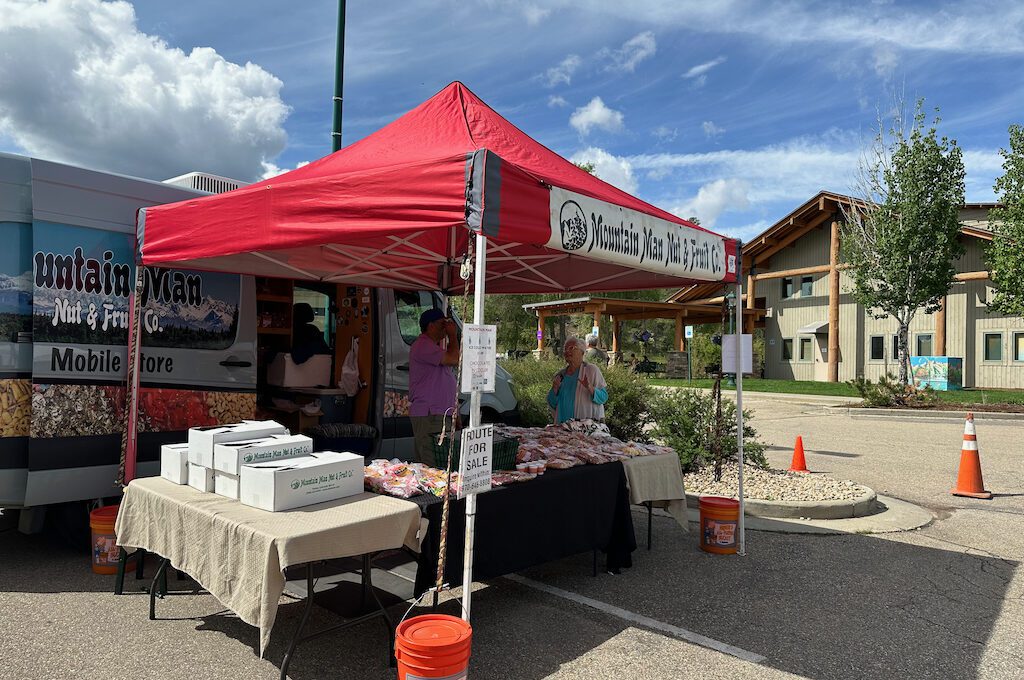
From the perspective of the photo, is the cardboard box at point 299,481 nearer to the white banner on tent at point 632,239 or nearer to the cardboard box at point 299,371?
the white banner on tent at point 632,239

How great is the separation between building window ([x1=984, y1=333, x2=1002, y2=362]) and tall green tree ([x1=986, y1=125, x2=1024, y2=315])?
6041mm

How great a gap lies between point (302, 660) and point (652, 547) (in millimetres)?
3086

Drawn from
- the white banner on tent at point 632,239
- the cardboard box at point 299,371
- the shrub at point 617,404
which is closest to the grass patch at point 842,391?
the shrub at point 617,404

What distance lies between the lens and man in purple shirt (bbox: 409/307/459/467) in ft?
19.6

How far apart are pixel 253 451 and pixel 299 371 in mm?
3493

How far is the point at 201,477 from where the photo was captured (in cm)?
403

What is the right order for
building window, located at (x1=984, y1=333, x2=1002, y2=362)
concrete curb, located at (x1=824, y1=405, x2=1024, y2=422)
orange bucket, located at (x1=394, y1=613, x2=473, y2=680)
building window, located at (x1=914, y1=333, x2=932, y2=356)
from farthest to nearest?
building window, located at (x1=914, y1=333, x2=932, y2=356) → building window, located at (x1=984, y1=333, x2=1002, y2=362) → concrete curb, located at (x1=824, y1=405, x2=1024, y2=422) → orange bucket, located at (x1=394, y1=613, x2=473, y2=680)

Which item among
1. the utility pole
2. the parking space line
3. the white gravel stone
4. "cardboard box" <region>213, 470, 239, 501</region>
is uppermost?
the utility pole

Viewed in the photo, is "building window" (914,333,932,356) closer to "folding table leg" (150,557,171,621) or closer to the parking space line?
the parking space line

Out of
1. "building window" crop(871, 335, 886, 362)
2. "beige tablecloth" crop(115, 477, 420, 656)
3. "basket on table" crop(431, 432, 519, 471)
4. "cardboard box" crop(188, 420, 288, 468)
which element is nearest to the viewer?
"beige tablecloth" crop(115, 477, 420, 656)

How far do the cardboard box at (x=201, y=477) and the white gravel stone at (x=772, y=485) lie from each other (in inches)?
192

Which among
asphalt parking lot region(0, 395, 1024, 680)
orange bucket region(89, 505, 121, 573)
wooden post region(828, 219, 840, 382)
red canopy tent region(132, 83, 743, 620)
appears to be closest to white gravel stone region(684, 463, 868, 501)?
asphalt parking lot region(0, 395, 1024, 680)

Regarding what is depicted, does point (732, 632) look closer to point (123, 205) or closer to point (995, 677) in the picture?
point (995, 677)

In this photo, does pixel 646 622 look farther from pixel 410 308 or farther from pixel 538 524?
pixel 410 308
